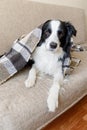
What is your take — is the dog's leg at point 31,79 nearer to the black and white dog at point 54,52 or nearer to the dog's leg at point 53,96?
the black and white dog at point 54,52

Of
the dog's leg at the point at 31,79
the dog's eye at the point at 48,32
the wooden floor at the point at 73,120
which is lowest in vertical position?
the wooden floor at the point at 73,120

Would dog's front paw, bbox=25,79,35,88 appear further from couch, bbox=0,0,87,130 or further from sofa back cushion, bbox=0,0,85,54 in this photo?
sofa back cushion, bbox=0,0,85,54

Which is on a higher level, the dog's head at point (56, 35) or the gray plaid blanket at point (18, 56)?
the dog's head at point (56, 35)

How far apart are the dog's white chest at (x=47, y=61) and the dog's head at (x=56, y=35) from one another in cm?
8

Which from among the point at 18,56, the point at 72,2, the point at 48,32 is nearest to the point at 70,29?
the point at 48,32

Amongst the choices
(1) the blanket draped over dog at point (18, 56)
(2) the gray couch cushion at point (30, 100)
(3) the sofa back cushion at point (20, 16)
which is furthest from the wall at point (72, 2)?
(2) the gray couch cushion at point (30, 100)

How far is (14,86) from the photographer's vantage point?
1518 mm

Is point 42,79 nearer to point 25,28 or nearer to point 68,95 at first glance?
point 68,95

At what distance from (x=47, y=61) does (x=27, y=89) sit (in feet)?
1.16

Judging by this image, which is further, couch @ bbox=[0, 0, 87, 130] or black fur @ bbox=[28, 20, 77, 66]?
black fur @ bbox=[28, 20, 77, 66]

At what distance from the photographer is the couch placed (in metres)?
1.32

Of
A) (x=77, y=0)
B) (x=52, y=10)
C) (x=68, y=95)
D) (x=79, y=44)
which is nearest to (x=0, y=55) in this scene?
(x=68, y=95)

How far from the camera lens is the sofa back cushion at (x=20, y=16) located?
1.89 m

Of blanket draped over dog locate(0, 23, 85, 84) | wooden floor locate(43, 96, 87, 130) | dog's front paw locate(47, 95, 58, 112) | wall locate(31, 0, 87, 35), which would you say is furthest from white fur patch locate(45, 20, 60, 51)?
wall locate(31, 0, 87, 35)
